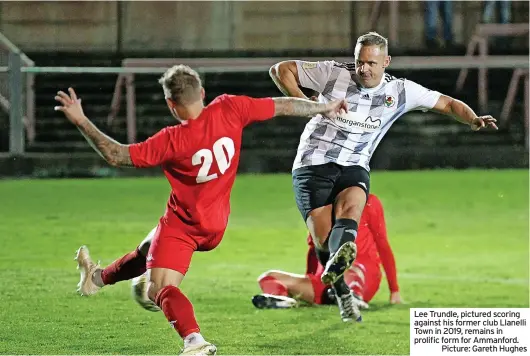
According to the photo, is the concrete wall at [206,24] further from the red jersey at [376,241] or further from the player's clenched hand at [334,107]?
the player's clenched hand at [334,107]

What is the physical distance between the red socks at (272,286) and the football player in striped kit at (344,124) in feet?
2.60

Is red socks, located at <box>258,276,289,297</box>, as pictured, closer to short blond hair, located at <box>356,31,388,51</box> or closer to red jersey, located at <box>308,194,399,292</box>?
red jersey, located at <box>308,194,399,292</box>

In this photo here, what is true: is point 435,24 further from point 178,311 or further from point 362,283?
point 178,311

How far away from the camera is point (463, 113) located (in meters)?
8.87

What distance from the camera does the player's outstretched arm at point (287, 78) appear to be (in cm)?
884

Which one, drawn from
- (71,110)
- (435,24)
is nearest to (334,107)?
(71,110)

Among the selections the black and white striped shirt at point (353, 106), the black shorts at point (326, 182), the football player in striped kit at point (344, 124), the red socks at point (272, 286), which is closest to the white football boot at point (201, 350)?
the football player in striped kit at point (344, 124)

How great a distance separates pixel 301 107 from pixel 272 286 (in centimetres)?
279

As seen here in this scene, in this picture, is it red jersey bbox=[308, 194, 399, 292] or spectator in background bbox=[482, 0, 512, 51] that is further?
spectator in background bbox=[482, 0, 512, 51]

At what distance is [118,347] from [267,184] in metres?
10.4

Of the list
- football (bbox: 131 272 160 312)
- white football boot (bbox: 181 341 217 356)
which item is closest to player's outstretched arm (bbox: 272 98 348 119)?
football (bbox: 131 272 160 312)

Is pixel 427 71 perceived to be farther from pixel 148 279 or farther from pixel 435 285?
pixel 148 279
